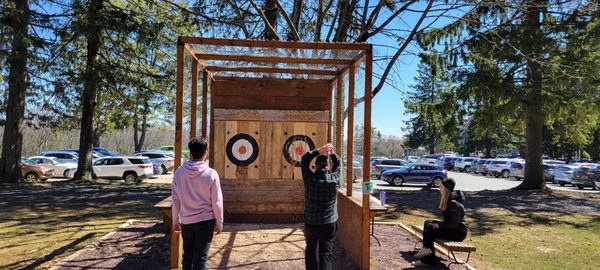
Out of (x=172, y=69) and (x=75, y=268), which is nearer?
(x=75, y=268)

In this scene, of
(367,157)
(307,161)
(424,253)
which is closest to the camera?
(307,161)

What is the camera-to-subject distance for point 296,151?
9273 mm

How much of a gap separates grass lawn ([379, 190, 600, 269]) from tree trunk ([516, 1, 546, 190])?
240cm

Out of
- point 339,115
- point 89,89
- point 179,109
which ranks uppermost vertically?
point 89,89

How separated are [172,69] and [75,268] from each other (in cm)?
1280

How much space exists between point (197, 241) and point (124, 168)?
20692mm

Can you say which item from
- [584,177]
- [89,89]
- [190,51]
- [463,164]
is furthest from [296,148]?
[463,164]

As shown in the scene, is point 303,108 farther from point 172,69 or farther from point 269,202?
point 172,69

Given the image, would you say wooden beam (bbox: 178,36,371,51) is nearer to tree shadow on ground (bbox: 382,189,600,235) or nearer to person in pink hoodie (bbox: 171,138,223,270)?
person in pink hoodie (bbox: 171,138,223,270)

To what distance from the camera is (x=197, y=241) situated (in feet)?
15.2

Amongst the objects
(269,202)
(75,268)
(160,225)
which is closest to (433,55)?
(269,202)

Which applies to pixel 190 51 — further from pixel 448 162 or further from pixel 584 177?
pixel 448 162

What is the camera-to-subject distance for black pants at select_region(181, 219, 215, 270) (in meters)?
4.59

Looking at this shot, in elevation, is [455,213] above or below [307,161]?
below
